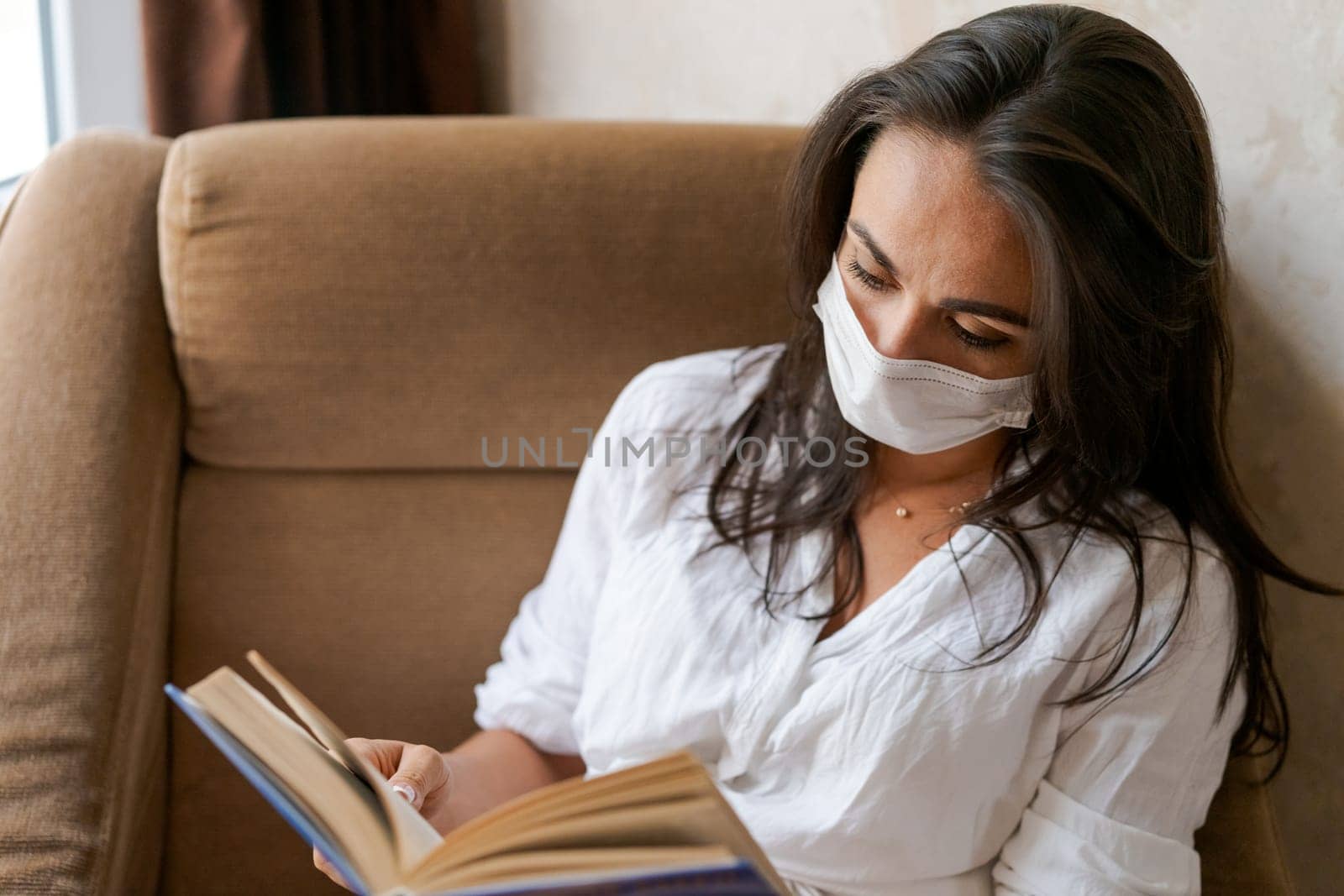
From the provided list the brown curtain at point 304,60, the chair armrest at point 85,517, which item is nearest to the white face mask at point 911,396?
the chair armrest at point 85,517

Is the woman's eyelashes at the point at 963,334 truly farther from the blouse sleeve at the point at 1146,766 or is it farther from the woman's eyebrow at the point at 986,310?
the blouse sleeve at the point at 1146,766

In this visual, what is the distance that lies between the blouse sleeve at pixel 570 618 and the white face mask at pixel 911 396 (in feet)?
0.85

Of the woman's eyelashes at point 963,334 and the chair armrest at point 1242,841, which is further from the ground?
the woman's eyelashes at point 963,334

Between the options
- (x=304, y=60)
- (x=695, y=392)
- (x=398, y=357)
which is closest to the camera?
(x=695, y=392)

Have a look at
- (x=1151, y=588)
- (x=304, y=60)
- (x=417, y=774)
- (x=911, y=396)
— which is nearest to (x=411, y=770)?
(x=417, y=774)

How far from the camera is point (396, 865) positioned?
59cm

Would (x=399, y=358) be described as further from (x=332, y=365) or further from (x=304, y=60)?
(x=304, y=60)

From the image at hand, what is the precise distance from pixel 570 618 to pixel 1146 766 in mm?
536

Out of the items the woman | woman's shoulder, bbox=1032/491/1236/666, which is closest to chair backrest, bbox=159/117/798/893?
the woman

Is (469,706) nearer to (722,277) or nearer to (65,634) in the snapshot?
(65,634)

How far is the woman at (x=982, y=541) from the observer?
0.82m

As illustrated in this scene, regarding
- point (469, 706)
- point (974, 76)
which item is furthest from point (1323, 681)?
point (469, 706)

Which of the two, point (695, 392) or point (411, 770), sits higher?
point (695, 392)

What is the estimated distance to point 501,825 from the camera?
58 centimetres
